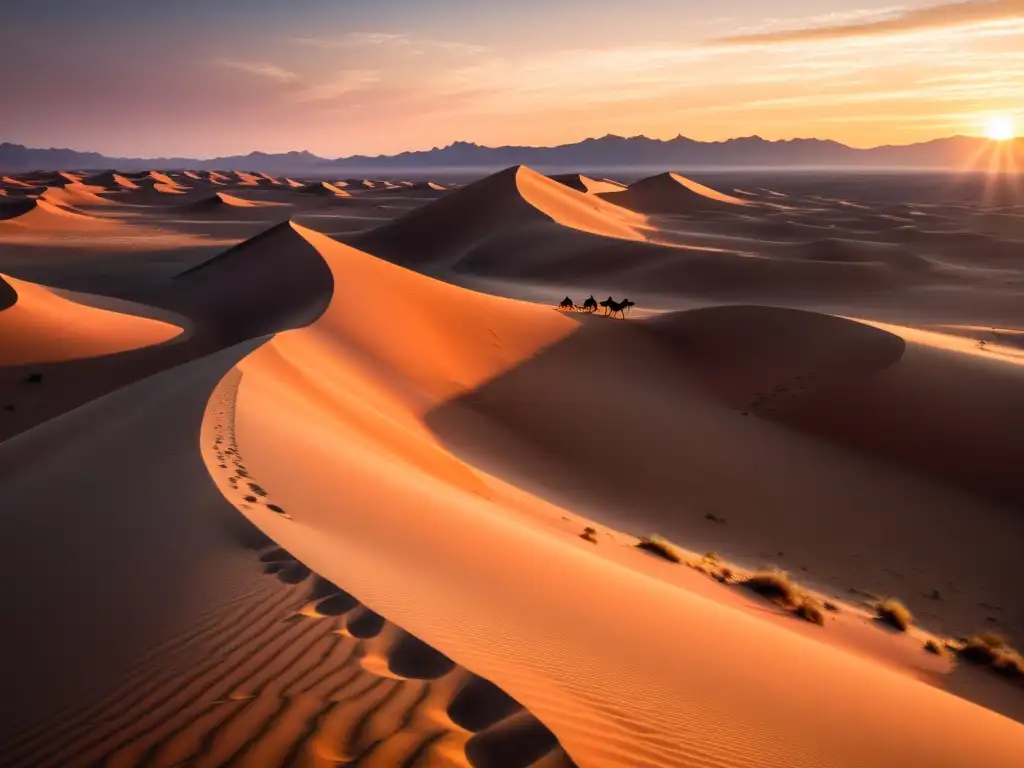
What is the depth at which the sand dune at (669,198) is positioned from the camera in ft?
245

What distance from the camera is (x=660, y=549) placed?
8.45m

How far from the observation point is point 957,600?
8.78 metres

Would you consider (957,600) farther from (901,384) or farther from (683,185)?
(683,185)

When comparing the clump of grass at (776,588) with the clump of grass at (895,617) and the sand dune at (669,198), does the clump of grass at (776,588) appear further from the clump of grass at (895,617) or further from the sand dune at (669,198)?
the sand dune at (669,198)

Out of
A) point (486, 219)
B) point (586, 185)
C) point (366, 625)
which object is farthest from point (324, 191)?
point (366, 625)

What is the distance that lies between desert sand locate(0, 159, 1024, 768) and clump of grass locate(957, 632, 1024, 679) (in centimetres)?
16

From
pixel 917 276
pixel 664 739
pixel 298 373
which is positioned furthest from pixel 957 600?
pixel 917 276

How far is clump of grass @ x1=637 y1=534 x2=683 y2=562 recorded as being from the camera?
8.29 m

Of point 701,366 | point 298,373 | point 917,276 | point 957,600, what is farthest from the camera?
point 917,276

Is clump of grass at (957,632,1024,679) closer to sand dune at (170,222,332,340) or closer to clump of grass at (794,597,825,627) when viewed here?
clump of grass at (794,597,825,627)

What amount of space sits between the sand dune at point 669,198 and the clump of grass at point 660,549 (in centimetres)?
6938

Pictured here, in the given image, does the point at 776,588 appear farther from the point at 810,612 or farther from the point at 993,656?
the point at 993,656

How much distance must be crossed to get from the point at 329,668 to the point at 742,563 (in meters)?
7.06

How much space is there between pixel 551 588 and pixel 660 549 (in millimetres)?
3401
